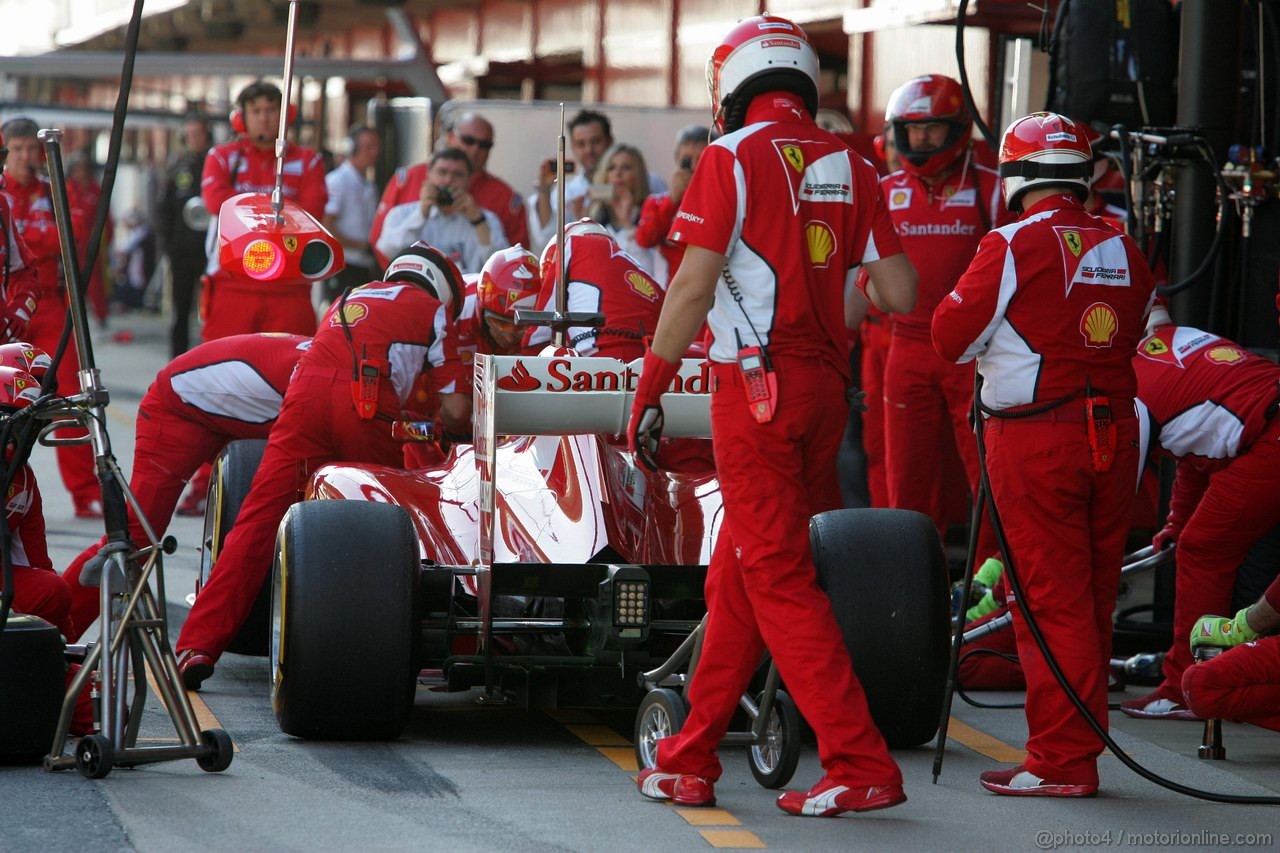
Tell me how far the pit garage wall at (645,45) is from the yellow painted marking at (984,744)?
20.6ft

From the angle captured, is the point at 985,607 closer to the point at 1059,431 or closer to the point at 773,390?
the point at 1059,431

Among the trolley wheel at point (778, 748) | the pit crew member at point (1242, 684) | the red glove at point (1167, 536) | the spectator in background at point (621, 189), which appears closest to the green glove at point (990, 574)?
the red glove at point (1167, 536)

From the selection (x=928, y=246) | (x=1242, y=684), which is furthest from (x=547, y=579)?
(x=928, y=246)

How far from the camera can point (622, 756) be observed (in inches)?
244

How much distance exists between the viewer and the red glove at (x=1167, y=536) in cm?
780

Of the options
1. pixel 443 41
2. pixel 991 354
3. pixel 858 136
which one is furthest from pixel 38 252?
pixel 443 41

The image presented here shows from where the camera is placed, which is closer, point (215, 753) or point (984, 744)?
point (215, 753)

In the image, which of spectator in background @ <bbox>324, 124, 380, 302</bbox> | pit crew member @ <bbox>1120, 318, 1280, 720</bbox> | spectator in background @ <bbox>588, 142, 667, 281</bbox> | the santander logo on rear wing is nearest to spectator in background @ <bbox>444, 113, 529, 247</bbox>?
spectator in background @ <bbox>588, 142, 667, 281</bbox>

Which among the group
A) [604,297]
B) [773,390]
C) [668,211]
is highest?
[668,211]

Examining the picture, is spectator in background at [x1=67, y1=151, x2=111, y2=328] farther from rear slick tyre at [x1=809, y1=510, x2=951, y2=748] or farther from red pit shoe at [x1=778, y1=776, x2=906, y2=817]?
red pit shoe at [x1=778, y1=776, x2=906, y2=817]

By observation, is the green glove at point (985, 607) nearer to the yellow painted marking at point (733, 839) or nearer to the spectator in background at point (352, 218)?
the yellow painted marking at point (733, 839)

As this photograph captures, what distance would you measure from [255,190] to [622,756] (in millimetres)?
6417

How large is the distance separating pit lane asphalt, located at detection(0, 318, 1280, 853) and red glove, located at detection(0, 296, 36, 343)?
9.60ft

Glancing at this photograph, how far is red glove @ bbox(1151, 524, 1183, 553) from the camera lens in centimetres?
780
